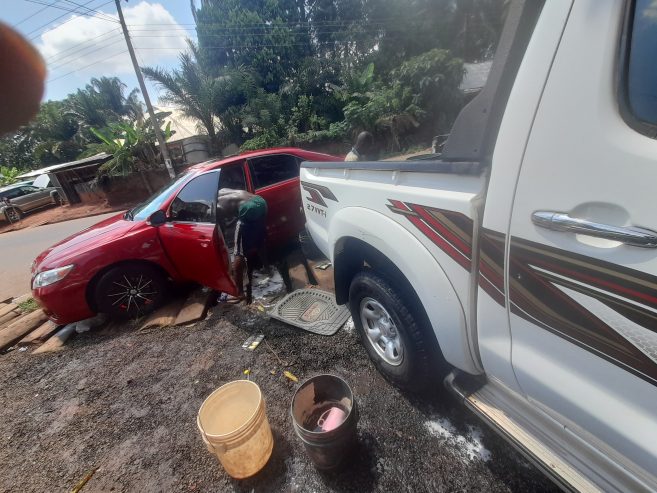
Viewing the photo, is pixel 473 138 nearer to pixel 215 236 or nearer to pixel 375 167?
pixel 375 167

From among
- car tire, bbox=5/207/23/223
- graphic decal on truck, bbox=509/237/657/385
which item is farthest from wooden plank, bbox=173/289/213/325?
car tire, bbox=5/207/23/223

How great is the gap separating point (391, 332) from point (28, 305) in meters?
5.71

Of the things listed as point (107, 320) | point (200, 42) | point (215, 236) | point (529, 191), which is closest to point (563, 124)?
point (529, 191)

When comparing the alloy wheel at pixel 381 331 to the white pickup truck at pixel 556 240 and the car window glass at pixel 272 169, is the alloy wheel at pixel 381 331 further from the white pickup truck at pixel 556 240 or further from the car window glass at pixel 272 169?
the car window glass at pixel 272 169

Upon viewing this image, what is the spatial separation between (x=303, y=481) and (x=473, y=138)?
2034 mm

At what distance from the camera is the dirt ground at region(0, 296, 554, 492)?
177 centimetres

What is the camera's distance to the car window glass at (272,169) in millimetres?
4348

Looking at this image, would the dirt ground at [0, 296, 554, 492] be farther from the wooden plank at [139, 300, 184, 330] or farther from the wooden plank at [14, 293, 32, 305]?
the wooden plank at [14, 293, 32, 305]

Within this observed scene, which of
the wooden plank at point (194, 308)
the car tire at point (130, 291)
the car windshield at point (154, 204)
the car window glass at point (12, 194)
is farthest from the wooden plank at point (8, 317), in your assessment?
the car window glass at point (12, 194)

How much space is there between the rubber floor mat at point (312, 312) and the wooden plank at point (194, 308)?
91 centimetres

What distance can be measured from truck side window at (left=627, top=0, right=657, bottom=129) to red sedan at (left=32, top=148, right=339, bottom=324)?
9.65 ft

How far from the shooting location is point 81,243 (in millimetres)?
3516

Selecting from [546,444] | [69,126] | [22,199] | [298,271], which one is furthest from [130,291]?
[69,126]

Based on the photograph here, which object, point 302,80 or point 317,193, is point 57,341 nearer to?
point 317,193
